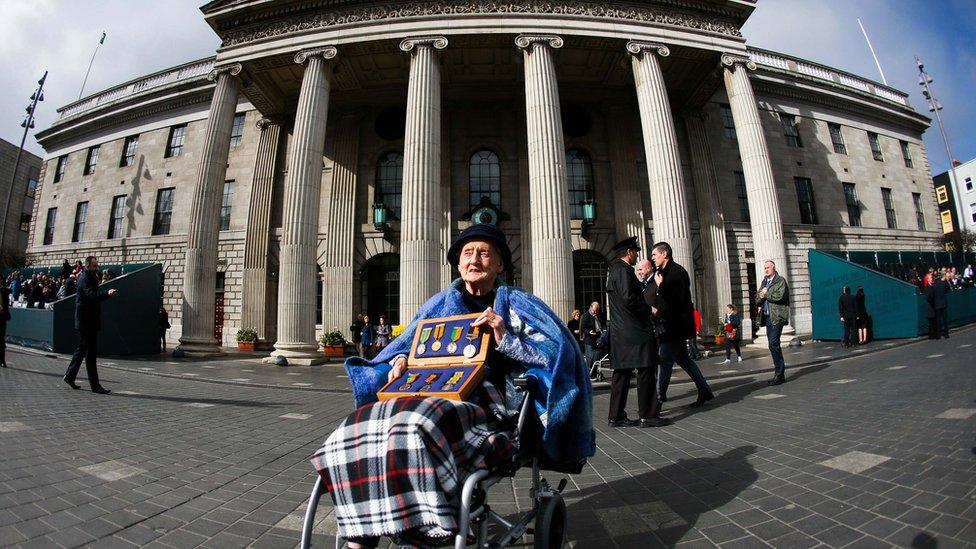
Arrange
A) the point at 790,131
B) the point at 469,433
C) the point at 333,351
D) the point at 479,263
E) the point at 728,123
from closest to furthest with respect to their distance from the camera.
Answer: the point at 469,433, the point at 479,263, the point at 333,351, the point at 728,123, the point at 790,131

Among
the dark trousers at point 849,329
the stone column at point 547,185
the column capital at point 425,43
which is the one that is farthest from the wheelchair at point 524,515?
the column capital at point 425,43

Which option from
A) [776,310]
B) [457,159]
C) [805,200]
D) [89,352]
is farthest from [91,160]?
[805,200]

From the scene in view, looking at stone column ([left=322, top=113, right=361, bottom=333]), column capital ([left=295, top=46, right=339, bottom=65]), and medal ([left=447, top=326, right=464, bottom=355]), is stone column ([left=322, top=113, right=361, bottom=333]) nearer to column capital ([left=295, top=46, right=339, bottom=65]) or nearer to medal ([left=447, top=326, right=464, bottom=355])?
column capital ([left=295, top=46, right=339, bottom=65])

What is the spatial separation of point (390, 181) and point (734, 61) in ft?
52.6

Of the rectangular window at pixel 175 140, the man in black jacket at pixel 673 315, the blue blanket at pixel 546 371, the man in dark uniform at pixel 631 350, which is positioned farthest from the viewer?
the rectangular window at pixel 175 140

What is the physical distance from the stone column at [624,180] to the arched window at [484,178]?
18.2 feet

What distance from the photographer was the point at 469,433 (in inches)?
56.3

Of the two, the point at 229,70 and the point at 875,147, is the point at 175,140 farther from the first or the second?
the point at 875,147

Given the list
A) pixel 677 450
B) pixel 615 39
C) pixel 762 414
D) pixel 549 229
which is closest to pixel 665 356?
pixel 762 414

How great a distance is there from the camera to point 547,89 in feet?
47.3

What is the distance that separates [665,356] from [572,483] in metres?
3.51

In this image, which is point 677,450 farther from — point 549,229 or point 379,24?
point 379,24

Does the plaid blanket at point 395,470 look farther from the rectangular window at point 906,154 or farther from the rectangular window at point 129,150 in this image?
the rectangular window at point 906,154

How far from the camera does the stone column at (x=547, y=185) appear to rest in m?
13.3
